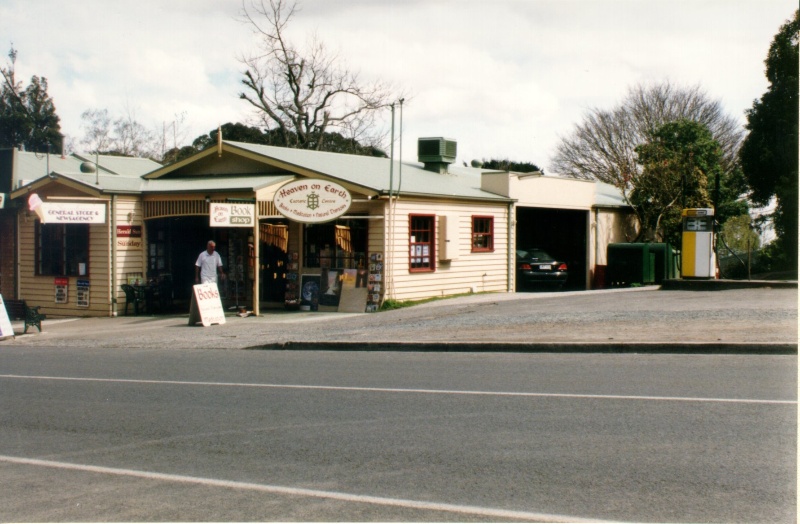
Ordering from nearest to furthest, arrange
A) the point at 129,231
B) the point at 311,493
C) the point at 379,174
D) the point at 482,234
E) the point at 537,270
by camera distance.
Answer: the point at 311,493, the point at 129,231, the point at 379,174, the point at 482,234, the point at 537,270

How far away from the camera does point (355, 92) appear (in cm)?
5247

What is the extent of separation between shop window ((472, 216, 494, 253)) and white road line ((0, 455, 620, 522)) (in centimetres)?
1845

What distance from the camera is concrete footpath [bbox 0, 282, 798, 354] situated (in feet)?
44.2

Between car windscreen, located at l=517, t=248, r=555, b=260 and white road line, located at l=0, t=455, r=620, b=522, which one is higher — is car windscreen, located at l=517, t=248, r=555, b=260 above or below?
above

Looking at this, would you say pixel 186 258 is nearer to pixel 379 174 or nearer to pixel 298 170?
pixel 298 170

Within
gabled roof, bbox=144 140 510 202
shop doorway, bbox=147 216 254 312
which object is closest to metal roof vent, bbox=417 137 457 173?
gabled roof, bbox=144 140 510 202

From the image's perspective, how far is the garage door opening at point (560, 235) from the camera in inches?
1230

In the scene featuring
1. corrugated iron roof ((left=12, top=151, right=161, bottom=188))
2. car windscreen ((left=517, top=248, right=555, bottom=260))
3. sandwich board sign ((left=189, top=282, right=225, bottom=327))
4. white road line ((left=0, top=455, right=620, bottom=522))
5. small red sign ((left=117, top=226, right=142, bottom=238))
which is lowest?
white road line ((left=0, top=455, right=620, bottom=522))

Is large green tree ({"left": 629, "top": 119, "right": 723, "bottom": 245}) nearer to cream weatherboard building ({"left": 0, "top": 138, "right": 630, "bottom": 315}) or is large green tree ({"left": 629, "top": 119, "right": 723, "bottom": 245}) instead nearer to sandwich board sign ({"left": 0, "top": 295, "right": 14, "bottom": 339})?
cream weatherboard building ({"left": 0, "top": 138, "right": 630, "bottom": 315})

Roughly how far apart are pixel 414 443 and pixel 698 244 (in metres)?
16.1

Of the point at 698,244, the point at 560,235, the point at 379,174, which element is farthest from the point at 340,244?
the point at 560,235

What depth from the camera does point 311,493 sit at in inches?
245

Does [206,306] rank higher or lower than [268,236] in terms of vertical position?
lower

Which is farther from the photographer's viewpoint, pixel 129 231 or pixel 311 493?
pixel 129 231
